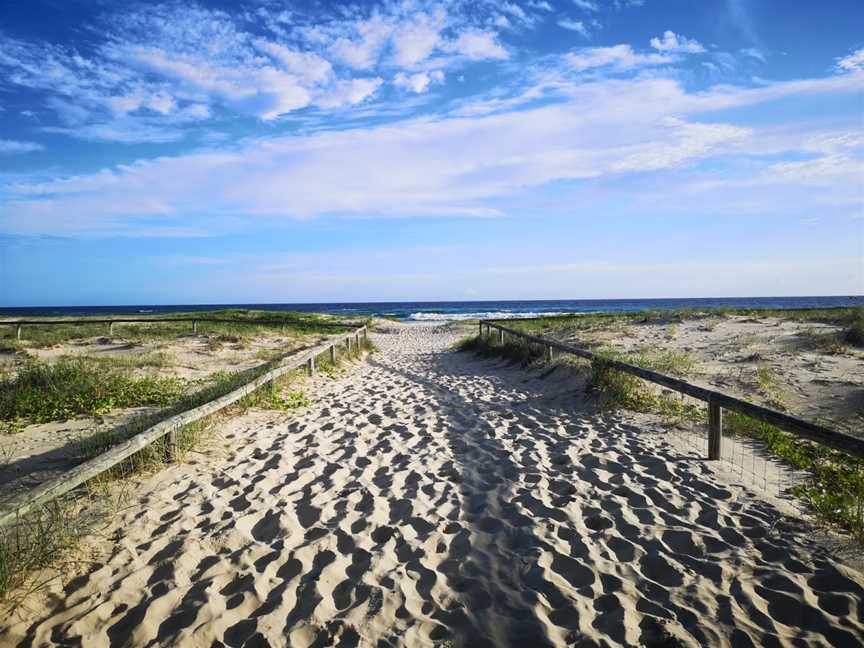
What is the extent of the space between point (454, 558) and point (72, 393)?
7.84m

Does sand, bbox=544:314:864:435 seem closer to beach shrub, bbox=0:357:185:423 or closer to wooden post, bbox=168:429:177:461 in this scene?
wooden post, bbox=168:429:177:461

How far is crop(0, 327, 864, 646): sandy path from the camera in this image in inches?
116

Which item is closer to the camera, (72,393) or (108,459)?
(108,459)

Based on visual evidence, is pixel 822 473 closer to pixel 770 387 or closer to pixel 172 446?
pixel 770 387

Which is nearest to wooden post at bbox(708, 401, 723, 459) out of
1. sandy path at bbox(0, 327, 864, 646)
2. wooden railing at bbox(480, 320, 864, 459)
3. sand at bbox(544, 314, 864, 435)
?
wooden railing at bbox(480, 320, 864, 459)

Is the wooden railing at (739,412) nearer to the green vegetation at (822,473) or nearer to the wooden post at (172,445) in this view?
the green vegetation at (822,473)

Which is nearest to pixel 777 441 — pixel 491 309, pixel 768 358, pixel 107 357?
pixel 768 358

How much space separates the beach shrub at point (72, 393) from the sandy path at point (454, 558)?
3.24 m

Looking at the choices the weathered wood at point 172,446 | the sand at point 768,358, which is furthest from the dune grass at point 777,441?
the weathered wood at point 172,446

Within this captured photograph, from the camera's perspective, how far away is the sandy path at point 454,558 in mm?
2957

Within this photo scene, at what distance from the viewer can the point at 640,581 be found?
3.37 m

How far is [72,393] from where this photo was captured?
8.36 metres

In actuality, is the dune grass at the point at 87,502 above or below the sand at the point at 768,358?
below

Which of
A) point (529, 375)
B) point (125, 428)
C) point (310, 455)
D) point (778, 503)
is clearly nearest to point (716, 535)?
point (778, 503)
